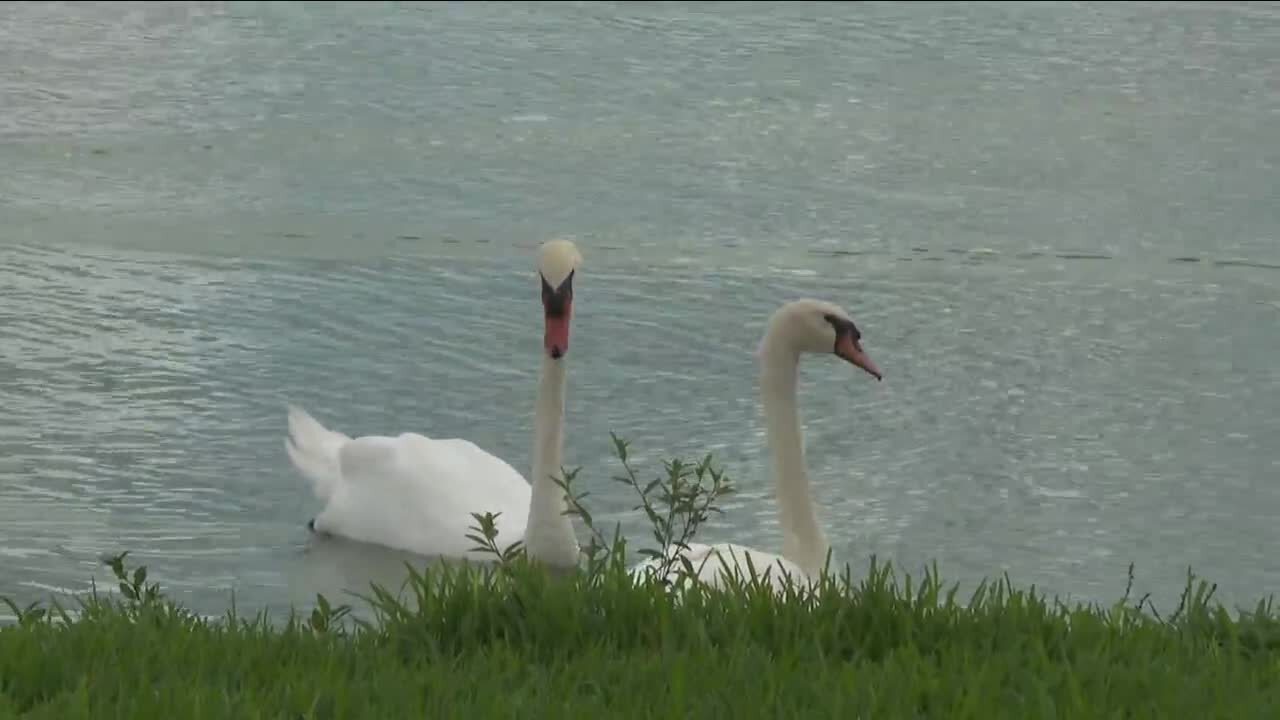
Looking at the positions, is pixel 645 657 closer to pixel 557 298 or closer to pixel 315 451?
pixel 557 298

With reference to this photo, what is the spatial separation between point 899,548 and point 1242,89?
7151mm

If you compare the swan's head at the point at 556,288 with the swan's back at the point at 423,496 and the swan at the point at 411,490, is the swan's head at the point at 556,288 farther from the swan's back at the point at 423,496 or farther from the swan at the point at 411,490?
the swan's back at the point at 423,496

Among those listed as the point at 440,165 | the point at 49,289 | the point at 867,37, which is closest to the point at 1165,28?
the point at 867,37

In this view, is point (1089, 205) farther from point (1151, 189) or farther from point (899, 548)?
point (899, 548)

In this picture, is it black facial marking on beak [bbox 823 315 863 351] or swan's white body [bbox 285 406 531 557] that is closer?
black facial marking on beak [bbox 823 315 863 351]

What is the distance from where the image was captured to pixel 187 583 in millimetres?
5988

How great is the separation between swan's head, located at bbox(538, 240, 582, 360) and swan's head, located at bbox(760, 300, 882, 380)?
510 mm

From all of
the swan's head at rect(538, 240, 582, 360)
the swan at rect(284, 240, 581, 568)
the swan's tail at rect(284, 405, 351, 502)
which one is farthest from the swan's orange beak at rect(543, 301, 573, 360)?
the swan's tail at rect(284, 405, 351, 502)

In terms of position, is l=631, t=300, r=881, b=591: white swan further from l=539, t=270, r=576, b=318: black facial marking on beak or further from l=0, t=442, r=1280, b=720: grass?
l=0, t=442, r=1280, b=720: grass

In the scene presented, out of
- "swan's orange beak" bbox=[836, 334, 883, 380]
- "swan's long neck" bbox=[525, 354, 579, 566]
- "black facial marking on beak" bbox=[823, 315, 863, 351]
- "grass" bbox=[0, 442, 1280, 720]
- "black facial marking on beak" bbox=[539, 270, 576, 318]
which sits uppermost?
"black facial marking on beak" bbox=[539, 270, 576, 318]

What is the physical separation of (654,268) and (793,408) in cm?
345

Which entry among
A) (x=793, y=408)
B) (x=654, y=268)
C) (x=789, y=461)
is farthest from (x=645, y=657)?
(x=654, y=268)

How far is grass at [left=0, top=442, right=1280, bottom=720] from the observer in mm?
3787

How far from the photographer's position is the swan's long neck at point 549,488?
6.13m
